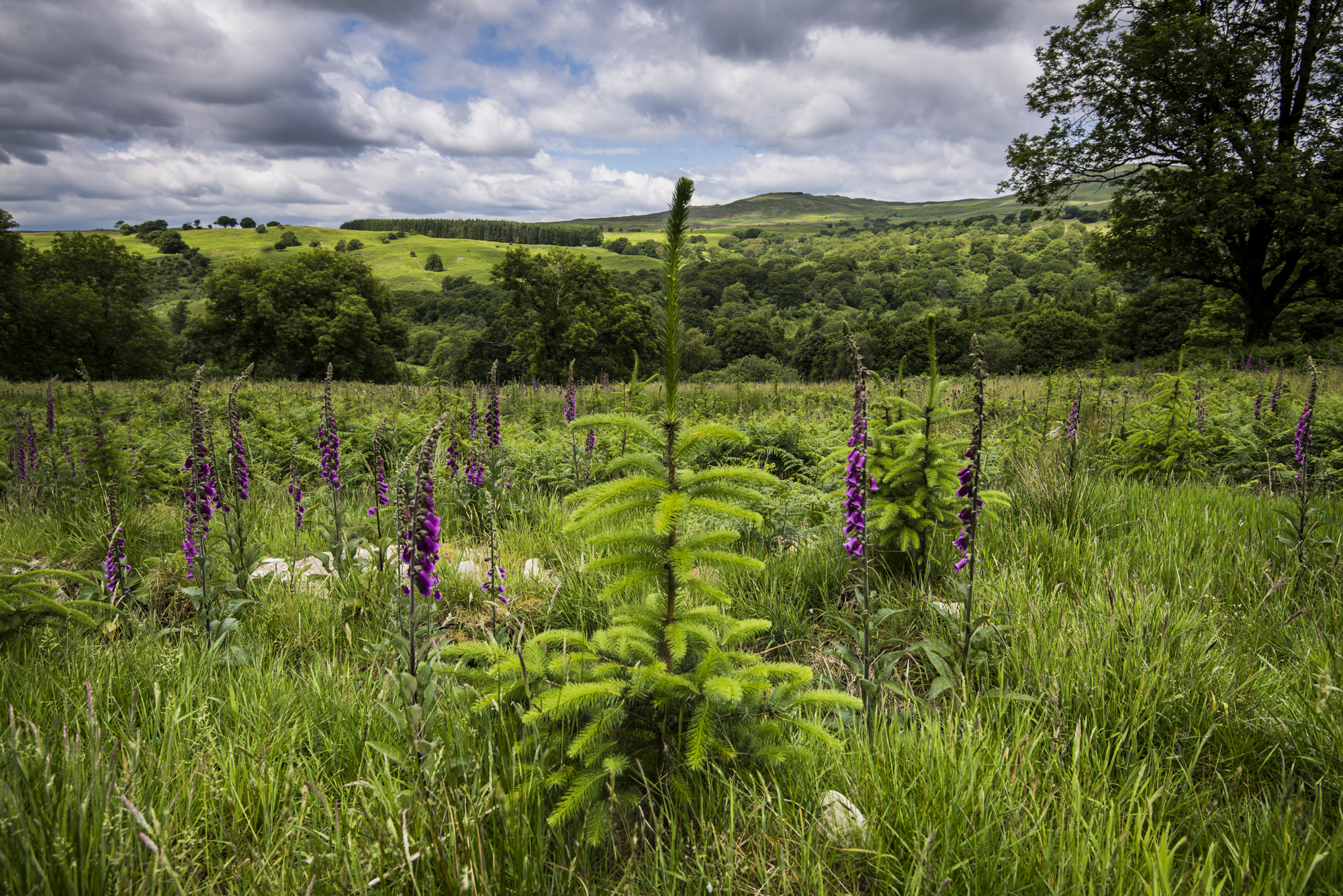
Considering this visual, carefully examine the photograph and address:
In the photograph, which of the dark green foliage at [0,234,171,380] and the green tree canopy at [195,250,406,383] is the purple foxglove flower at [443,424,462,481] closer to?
the dark green foliage at [0,234,171,380]

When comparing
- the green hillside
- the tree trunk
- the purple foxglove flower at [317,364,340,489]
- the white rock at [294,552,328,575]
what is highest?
the green hillside

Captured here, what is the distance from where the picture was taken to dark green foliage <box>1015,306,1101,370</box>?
40.8 m

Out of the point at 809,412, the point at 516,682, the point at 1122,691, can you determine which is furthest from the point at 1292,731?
the point at 809,412

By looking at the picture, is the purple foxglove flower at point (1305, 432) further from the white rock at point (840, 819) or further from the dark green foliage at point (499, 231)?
the dark green foliage at point (499, 231)

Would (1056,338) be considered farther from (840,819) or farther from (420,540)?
(420,540)

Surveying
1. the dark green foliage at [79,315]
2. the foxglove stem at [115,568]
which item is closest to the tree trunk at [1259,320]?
the foxglove stem at [115,568]

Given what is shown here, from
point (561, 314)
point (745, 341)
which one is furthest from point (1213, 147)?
point (745, 341)

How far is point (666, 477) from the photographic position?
1.92 m

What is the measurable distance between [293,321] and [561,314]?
23.9 m

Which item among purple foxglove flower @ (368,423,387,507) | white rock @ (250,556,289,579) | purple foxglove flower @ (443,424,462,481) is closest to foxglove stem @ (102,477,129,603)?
white rock @ (250,556,289,579)

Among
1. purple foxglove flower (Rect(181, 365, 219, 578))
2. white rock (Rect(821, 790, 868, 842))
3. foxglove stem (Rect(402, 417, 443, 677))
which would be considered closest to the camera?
white rock (Rect(821, 790, 868, 842))

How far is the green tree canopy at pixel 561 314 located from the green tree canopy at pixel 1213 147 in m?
27.6

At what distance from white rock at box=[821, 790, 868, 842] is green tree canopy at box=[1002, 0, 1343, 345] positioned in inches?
978

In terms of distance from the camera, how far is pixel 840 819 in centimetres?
183
